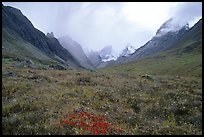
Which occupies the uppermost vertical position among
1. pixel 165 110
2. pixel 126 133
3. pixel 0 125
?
pixel 165 110

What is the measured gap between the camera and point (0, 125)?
23.6m

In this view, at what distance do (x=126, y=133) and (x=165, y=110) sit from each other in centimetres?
794

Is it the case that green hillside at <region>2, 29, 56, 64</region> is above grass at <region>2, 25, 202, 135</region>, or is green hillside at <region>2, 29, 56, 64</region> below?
above

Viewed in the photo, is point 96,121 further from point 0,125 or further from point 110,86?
point 110,86

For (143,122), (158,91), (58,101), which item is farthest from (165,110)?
(58,101)

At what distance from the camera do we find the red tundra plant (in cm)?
2228

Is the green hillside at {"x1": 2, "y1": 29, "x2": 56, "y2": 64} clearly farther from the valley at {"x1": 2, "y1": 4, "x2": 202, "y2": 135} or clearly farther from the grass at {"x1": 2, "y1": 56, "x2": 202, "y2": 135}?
the grass at {"x1": 2, "y1": 56, "x2": 202, "y2": 135}

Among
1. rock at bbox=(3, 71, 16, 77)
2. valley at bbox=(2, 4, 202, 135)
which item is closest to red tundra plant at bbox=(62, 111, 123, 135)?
valley at bbox=(2, 4, 202, 135)

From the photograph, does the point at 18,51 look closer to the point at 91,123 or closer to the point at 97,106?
the point at 97,106

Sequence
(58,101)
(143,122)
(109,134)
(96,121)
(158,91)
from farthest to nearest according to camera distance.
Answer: (158,91) < (58,101) < (143,122) < (96,121) < (109,134)

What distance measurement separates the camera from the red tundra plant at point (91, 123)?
877 inches

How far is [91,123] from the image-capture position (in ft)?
77.2

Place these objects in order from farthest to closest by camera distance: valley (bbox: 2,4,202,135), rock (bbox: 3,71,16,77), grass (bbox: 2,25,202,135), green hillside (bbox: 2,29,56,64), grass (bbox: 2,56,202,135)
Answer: green hillside (bbox: 2,29,56,64) < rock (bbox: 3,71,16,77) < grass (bbox: 2,56,202,135) < grass (bbox: 2,25,202,135) < valley (bbox: 2,4,202,135)

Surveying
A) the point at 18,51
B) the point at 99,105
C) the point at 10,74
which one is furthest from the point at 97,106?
the point at 18,51
